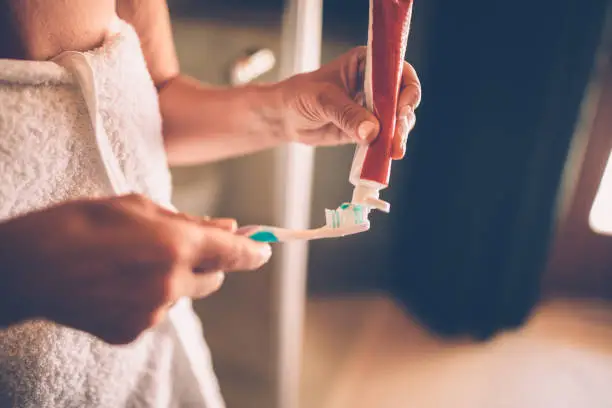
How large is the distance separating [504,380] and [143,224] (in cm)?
119

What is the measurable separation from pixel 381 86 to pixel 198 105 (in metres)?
0.22

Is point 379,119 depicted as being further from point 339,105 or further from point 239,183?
point 239,183

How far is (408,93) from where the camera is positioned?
387 mm

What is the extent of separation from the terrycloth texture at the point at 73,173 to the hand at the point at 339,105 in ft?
0.47

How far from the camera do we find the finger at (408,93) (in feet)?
1.25

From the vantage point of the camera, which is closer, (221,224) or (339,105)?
(221,224)

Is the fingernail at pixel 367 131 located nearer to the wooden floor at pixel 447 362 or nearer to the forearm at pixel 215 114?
the forearm at pixel 215 114

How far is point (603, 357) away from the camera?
124cm

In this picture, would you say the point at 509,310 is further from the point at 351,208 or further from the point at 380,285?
the point at 351,208

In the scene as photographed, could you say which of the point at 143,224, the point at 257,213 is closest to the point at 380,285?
the point at 257,213

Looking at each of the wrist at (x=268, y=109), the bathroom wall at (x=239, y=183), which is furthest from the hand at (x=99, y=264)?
the bathroom wall at (x=239, y=183)

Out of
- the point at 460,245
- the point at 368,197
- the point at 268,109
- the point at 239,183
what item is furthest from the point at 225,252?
the point at 460,245

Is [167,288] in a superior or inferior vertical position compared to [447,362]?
superior

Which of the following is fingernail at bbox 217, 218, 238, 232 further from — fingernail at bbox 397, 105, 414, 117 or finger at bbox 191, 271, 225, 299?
fingernail at bbox 397, 105, 414, 117
